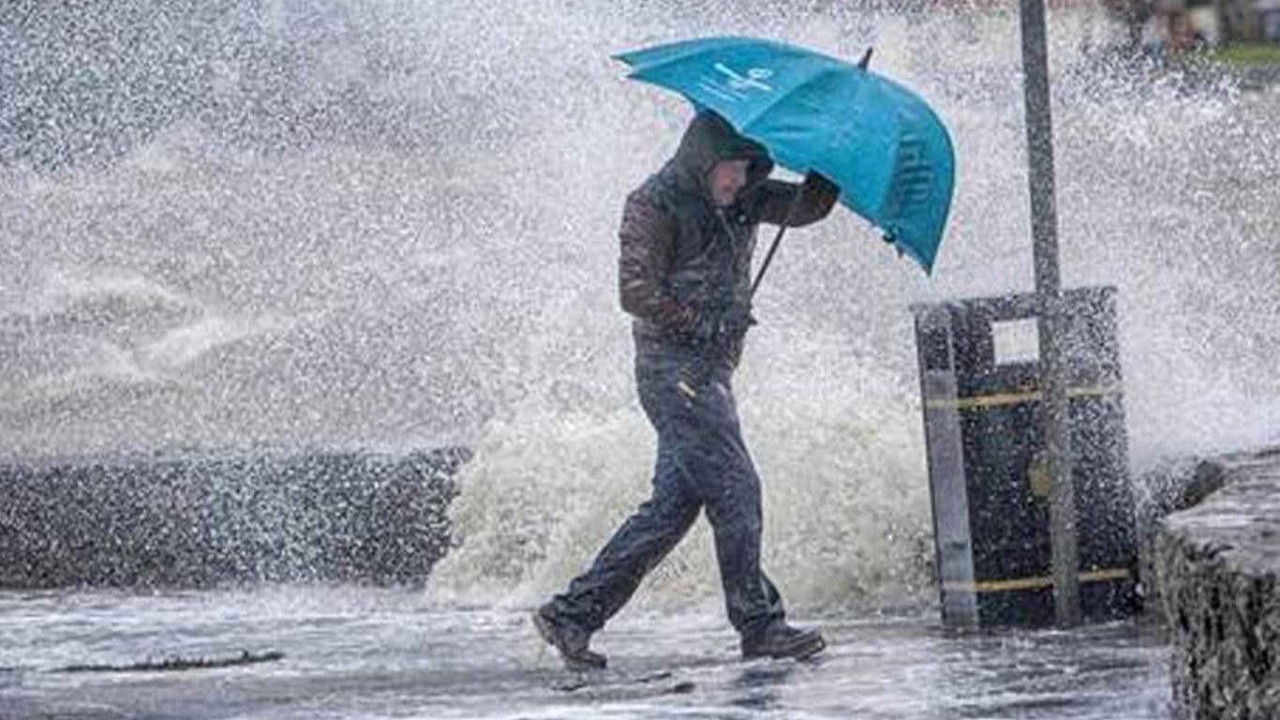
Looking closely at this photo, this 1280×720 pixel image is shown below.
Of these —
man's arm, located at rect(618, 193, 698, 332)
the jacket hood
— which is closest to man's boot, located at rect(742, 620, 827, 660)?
man's arm, located at rect(618, 193, 698, 332)

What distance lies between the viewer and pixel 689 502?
36.7 ft

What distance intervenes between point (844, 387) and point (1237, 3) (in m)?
19.7

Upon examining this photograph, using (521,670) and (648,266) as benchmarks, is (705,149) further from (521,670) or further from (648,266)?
(521,670)

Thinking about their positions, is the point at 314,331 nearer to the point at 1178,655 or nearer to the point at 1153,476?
the point at 1153,476

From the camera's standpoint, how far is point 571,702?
1030cm

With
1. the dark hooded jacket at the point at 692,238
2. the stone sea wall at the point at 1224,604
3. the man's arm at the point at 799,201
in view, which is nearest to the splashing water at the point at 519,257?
the man's arm at the point at 799,201

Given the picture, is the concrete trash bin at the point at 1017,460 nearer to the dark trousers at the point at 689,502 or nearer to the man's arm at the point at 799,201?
the man's arm at the point at 799,201

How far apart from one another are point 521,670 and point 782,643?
2.54 feet

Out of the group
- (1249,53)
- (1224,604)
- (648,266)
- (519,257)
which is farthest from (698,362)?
(1249,53)

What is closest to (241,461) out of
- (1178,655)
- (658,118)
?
(658,118)

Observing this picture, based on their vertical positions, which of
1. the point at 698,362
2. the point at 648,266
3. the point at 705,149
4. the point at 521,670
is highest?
the point at 705,149

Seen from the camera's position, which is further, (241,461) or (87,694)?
(241,461)

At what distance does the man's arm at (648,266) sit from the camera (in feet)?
35.6

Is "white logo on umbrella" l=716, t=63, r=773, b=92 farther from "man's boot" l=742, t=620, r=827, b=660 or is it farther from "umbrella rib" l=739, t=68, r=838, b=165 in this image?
"man's boot" l=742, t=620, r=827, b=660
